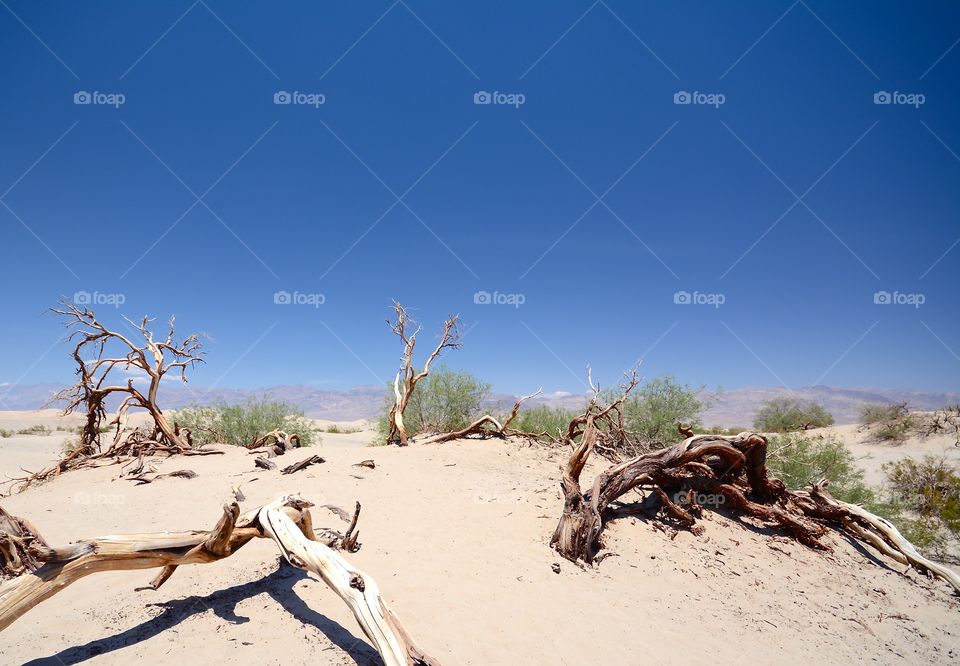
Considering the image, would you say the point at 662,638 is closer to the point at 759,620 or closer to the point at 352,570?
the point at 759,620

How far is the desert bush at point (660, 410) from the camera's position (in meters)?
14.0

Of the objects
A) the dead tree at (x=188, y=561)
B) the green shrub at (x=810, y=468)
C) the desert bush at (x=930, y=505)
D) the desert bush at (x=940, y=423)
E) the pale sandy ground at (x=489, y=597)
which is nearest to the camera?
the dead tree at (x=188, y=561)

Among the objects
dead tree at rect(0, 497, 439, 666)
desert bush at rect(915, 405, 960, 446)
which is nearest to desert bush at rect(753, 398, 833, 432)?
desert bush at rect(915, 405, 960, 446)

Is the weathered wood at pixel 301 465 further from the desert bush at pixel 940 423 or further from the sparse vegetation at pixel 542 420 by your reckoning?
the desert bush at pixel 940 423

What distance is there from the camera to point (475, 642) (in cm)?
357

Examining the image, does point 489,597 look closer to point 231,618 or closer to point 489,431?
point 231,618

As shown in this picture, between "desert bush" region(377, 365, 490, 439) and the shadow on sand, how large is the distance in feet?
36.8

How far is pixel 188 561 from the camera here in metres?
3.48

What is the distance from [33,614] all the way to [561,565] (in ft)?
15.6

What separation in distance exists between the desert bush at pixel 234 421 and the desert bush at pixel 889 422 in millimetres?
25158

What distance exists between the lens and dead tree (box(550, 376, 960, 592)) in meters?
5.96

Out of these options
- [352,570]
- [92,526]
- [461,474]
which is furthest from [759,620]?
[92,526]

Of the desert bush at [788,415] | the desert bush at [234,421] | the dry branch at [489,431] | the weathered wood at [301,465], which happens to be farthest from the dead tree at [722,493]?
the desert bush at [788,415]

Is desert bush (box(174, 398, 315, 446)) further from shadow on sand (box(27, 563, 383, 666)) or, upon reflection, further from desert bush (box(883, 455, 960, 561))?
desert bush (box(883, 455, 960, 561))
